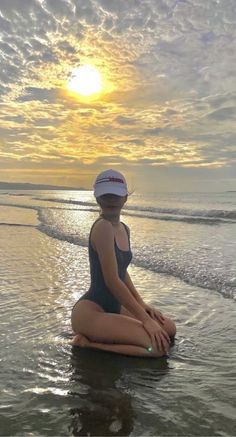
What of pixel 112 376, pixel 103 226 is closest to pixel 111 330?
pixel 112 376

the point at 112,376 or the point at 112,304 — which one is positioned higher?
the point at 112,304

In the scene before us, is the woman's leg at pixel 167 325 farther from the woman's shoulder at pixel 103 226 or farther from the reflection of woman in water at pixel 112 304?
the woman's shoulder at pixel 103 226

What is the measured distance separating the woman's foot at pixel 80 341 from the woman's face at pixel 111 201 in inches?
58.3

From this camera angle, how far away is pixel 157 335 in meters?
4.95

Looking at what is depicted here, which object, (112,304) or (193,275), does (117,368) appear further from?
(193,275)

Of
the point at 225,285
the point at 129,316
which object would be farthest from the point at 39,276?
the point at 129,316

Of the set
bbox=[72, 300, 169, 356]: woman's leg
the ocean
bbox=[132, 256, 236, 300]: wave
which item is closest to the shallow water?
the ocean

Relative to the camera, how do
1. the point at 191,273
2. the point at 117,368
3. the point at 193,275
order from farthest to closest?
the point at 191,273
the point at 193,275
the point at 117,368

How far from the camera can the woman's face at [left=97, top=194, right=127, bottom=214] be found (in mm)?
5055

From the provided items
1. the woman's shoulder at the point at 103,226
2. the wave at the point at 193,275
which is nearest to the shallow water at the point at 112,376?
the wave at the point at 193,275

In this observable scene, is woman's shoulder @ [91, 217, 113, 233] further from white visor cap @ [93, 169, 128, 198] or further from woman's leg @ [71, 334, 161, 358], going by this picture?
woman's leg @ [71, 334, 161, 358]

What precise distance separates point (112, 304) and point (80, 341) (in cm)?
55

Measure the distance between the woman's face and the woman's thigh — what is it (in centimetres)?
112

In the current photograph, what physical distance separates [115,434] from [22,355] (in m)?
1.96
